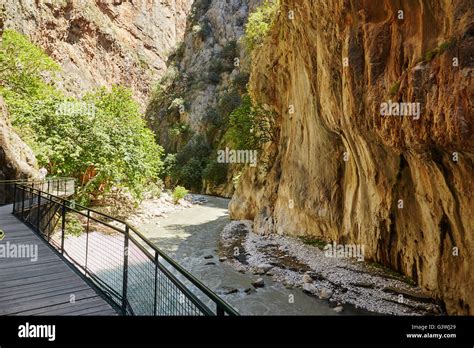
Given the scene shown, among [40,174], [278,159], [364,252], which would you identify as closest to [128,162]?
[40,174]

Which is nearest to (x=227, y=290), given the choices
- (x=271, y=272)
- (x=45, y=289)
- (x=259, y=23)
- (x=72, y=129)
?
(x=271, y=272)

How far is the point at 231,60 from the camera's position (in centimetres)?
5419

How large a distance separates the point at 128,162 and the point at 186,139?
31.8m

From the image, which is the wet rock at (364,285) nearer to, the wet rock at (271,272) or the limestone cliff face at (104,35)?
the wet rock at (271,272)

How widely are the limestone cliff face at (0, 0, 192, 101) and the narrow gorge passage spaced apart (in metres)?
32.5

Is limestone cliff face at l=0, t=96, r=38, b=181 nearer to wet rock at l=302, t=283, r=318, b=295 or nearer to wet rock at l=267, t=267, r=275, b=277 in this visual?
wet rock at l=267, t=267, r=275, b=277

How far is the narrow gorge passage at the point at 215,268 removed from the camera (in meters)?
10.5

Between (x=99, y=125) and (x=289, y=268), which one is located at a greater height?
(x=99, y=125)

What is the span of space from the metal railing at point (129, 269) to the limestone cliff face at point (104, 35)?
37.8 m

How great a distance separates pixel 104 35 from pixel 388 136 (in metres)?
57.6

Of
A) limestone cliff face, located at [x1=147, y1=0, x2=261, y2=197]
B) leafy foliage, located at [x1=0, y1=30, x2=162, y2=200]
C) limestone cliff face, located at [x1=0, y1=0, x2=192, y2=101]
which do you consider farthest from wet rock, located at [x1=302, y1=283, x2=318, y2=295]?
limestone cliff face, located at [x1=0, y1=0, x2=192, y2=101]

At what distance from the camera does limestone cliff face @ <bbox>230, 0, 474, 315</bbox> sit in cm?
657

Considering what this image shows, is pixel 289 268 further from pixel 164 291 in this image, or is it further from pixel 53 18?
pixel 53 18
